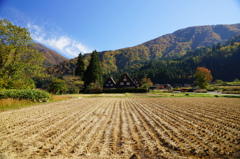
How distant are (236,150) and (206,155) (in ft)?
3.67

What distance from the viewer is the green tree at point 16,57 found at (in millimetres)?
18797

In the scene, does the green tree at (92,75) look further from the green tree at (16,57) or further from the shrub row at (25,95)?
the shrub row at (25,95)

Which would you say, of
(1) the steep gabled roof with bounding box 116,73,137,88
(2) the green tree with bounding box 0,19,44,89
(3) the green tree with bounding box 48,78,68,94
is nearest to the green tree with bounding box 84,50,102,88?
(3) the green tree with bounding box 48,78,68,94

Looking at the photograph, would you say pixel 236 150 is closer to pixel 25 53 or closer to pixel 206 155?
pixel 206 155

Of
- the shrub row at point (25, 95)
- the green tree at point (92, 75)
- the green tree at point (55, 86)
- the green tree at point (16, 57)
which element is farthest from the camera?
the green tree at point (92, 75)

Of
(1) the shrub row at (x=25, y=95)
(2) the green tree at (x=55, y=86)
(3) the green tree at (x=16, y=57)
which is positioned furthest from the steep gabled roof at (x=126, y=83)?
(1) the shrub row at (x=25, y=95)

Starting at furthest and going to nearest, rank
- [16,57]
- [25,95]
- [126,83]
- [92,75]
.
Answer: [126,83], [92,75], [16,57], [25,95]

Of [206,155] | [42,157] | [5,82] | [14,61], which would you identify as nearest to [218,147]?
[206,155]

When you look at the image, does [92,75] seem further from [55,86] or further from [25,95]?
[25,95]

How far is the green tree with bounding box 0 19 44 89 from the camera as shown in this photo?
1880 cm

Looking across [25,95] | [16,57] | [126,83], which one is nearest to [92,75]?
[126,83]

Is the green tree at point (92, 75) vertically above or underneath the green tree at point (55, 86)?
above

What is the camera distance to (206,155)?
3.67m

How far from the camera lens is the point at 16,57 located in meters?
20.1
